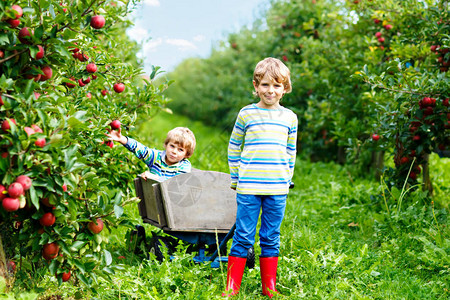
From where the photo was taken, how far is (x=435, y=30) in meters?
4.81

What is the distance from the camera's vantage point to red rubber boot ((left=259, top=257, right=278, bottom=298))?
10.9ft

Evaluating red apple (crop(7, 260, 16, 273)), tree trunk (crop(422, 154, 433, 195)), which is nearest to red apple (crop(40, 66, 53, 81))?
red apple (crop(7, 260, 16, 273))

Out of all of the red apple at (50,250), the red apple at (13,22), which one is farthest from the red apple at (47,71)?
the red apple at (50,250)

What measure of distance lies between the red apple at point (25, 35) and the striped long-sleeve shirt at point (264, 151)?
1.34m

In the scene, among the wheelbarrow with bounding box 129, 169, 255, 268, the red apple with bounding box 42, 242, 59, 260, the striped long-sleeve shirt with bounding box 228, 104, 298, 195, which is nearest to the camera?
the red apple with bounding box 42, 242, 59, 260

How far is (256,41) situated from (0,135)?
9.95 m

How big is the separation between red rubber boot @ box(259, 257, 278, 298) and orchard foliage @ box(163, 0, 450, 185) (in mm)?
1780

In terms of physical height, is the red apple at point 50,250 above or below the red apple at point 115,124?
below

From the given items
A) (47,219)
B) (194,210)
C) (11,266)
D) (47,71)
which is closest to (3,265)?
(11,266)

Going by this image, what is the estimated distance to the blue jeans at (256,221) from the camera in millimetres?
3197

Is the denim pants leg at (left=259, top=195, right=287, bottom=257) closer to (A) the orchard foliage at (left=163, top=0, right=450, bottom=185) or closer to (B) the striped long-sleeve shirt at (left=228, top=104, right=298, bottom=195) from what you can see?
(B) the striped long-sleeve shirt at (left=228, top=104, right=298, bottom=195)

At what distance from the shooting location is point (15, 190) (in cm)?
222

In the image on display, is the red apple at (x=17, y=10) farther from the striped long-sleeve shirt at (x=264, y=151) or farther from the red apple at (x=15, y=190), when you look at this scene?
the striped long-sleeve shirt at (x=264, y=151)

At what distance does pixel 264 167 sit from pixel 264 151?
10 cm
